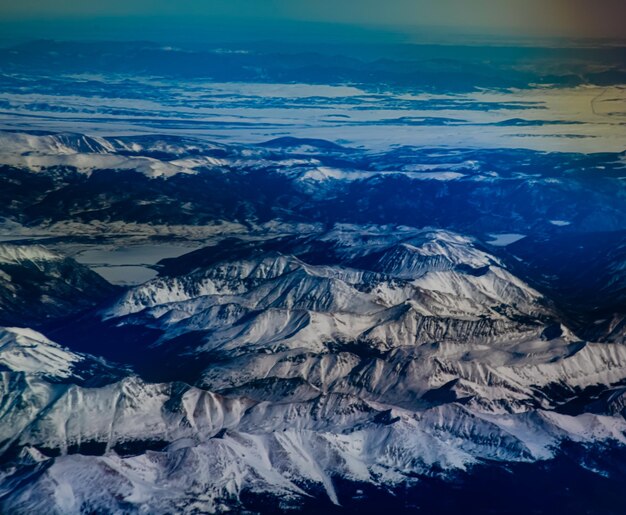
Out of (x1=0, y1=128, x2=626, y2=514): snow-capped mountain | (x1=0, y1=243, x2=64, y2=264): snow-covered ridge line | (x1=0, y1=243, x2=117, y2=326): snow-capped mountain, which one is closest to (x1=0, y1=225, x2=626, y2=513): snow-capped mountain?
(x1=0, y1=128, x2=626, y2=514): snow-capped mountain

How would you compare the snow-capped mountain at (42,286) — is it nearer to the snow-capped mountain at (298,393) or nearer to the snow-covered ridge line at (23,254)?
the snow-covered ridge line at (23,254)

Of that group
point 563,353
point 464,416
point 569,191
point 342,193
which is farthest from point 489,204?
point 464,416

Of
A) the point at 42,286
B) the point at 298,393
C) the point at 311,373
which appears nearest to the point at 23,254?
the point at 42,286

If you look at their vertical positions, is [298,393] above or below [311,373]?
above

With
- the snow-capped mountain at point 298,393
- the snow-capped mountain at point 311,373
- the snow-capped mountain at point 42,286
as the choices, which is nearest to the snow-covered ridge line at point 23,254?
the snow-capped mountain at point 42,286

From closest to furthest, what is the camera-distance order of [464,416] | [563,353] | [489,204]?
1. [464,416]
2. [563,353]
3. [489,204]

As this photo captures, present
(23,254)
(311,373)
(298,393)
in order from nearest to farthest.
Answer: (298,393) → (311,373) → (23,254)

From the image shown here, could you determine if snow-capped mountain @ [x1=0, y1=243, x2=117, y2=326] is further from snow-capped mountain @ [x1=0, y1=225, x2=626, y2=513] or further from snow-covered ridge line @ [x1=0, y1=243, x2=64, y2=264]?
snow-capped mountain @ [x1=0, y1=225, x2=626, y2=513]

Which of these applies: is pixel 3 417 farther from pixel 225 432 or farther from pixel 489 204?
pixel 489 204

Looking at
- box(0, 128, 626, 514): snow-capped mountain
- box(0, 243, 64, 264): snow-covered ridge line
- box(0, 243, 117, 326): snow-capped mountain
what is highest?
box(0, 128, 626, 514): snow-capped mountain

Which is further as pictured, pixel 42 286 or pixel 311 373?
pixel 42 286

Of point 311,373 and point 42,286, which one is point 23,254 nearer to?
point 42,286
